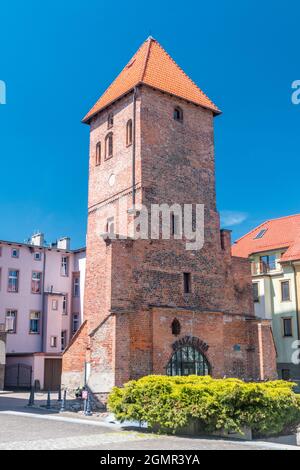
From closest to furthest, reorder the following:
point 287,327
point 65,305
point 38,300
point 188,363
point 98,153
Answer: point 188,363 < point 98,153 < point 287,327 < point 38,300 < point 65,305

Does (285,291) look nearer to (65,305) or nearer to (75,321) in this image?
(75,321)

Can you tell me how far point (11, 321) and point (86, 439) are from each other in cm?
2852

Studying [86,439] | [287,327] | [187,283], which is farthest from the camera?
[287,327]

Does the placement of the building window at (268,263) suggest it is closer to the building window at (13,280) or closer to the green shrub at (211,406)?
the building window at (13,280)

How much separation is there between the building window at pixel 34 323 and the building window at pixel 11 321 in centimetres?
136

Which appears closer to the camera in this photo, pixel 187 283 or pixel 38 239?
pixel 187 283

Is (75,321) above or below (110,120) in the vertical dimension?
below

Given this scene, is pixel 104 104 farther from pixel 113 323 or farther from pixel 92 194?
pixel 113 323

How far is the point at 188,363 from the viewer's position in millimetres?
25297

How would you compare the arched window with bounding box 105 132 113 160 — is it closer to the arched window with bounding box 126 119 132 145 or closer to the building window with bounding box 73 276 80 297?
the arched window with bounding box 126 119 132 145

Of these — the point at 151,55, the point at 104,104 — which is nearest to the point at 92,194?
the point at 104,104

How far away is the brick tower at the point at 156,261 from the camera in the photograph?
23.8 meters

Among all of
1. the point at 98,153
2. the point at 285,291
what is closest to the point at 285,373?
the point at 285,291

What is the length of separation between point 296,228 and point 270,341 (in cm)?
1585
